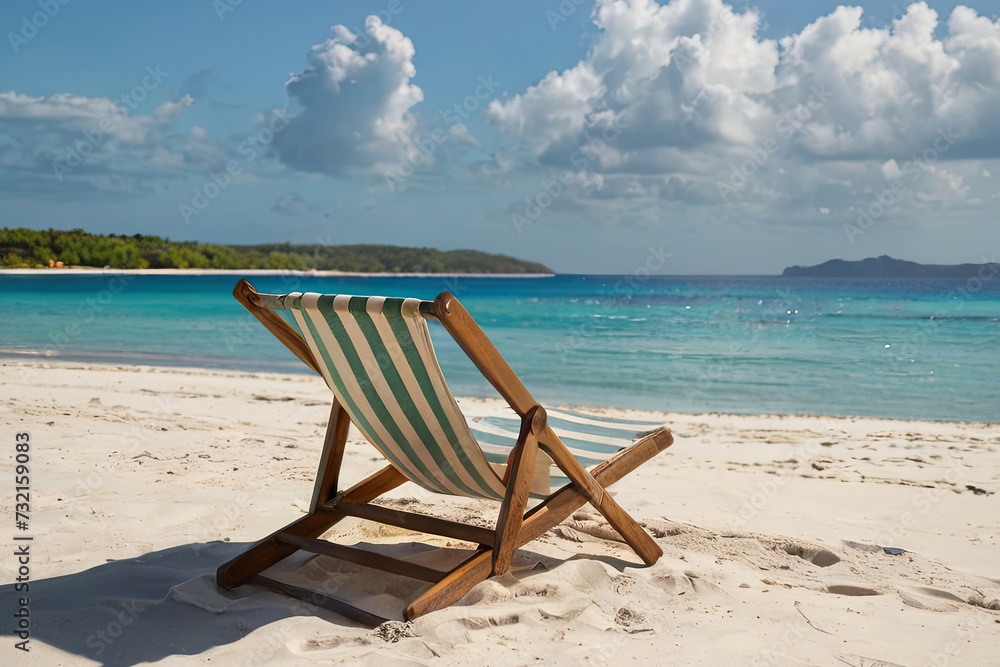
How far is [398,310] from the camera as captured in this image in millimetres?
2113

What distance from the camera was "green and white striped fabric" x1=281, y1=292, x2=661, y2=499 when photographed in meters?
2.21

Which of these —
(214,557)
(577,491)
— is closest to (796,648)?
(577,491)

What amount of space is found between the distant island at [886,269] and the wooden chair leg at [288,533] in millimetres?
70109

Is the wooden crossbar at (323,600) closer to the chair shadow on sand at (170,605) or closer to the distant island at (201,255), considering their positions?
the chair shadow on sand at (170,605)

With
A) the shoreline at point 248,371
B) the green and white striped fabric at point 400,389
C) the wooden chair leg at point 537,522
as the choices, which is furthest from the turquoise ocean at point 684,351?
the green and white striped fabric at point 400,389

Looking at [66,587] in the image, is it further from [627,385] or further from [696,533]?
[627,385]

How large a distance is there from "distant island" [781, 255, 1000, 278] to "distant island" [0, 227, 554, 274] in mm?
38493

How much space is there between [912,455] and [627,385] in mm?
4991

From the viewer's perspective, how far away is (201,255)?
69562mm

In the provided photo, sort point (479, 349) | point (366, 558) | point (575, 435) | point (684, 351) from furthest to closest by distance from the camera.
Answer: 1. point (684, 351)
2. point (575, 435)
3. point (366, 558)
4. point (479, 349)

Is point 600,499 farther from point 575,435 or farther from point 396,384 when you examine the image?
point 396,384

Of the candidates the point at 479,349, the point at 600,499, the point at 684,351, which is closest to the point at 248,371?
the point at 684,351

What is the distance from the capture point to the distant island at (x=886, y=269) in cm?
6462

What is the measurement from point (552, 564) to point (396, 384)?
3.51 feet
